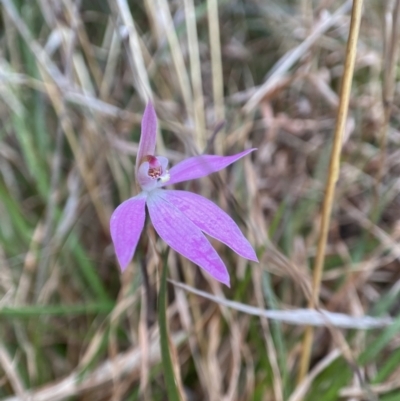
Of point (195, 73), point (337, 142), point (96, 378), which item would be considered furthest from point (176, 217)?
point (195, 73)

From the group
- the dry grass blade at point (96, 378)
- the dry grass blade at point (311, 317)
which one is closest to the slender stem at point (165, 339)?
the dry grass blade at point (311, 317)

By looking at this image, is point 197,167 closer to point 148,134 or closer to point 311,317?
point 148,134

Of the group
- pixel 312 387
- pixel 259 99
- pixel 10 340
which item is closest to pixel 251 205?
pixel 259 99

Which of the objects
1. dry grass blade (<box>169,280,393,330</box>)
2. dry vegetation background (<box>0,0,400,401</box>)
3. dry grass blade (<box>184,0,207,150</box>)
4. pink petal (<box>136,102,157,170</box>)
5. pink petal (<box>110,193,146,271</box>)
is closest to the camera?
pink petal (<box>110,193,146,271</box>)

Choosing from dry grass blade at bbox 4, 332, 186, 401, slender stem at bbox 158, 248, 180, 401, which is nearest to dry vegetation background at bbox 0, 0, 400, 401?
dry grass blade at bbox 4, 332, 186, 401

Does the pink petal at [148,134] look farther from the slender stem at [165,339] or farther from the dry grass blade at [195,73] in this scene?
A: the dry grass blade at [195,73]

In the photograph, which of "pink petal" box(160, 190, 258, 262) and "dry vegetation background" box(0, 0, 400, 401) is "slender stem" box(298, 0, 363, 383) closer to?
"dry vegetation background" box(0, 0, 400, 401)

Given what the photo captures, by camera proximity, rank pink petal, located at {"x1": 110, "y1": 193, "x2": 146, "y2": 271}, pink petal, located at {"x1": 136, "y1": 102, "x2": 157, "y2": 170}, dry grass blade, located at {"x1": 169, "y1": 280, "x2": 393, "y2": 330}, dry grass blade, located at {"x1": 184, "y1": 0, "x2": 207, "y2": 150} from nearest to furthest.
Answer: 1. pink petal, located at {"x1": 110, "y1": 193, "x2": 146, "y2": 271}
2. pink petal, located at {"x1": 136, "y1": 102, "x2": 157, "y2": 170}
3. dry grass blade, located at {"x1": 169, "y1": 280, "x2": 393, "y2": 330}
4. dry grass blade, located at {"x1": 184, "y1": 0, "x2": 207, "y2": 150}

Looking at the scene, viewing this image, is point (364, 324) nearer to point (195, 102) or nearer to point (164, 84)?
point (195, 102)

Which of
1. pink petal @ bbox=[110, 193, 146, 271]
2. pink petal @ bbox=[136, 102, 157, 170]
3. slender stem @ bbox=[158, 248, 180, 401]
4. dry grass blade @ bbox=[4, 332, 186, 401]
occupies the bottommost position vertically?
dry grass blade @ bbox=[4, 332, 186, 401]
